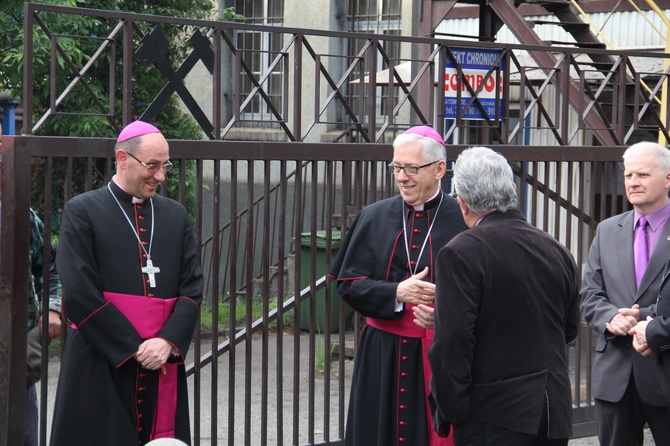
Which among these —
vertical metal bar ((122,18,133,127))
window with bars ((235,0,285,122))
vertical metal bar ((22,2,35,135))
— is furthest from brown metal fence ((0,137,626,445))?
window with bars ((235,0,285,122))

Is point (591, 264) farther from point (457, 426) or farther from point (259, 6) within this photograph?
point (259, 6)

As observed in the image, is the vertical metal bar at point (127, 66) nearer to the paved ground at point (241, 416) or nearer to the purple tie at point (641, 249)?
the paved ground at point (241, 416)

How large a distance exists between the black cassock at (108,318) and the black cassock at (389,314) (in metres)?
0.81

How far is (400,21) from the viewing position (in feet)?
50.4

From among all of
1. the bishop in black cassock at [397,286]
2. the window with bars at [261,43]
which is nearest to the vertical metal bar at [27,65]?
the bishop in black cassock at [397,286]

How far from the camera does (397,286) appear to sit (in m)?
4.97

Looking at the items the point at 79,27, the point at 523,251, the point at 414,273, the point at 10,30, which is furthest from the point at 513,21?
the point at 523,251

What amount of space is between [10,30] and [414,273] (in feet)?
21.3

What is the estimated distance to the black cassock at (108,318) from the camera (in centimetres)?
471

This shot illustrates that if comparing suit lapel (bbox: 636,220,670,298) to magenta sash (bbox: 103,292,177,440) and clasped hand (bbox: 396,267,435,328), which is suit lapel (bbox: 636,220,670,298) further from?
magenta sash (bbox: 103,292,177,440)

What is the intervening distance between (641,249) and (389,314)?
4.71 feet

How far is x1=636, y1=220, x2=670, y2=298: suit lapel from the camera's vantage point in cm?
536

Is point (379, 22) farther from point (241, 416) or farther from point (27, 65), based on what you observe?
point (27, 65)

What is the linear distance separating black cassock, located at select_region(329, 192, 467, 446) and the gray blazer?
0.90 meters
